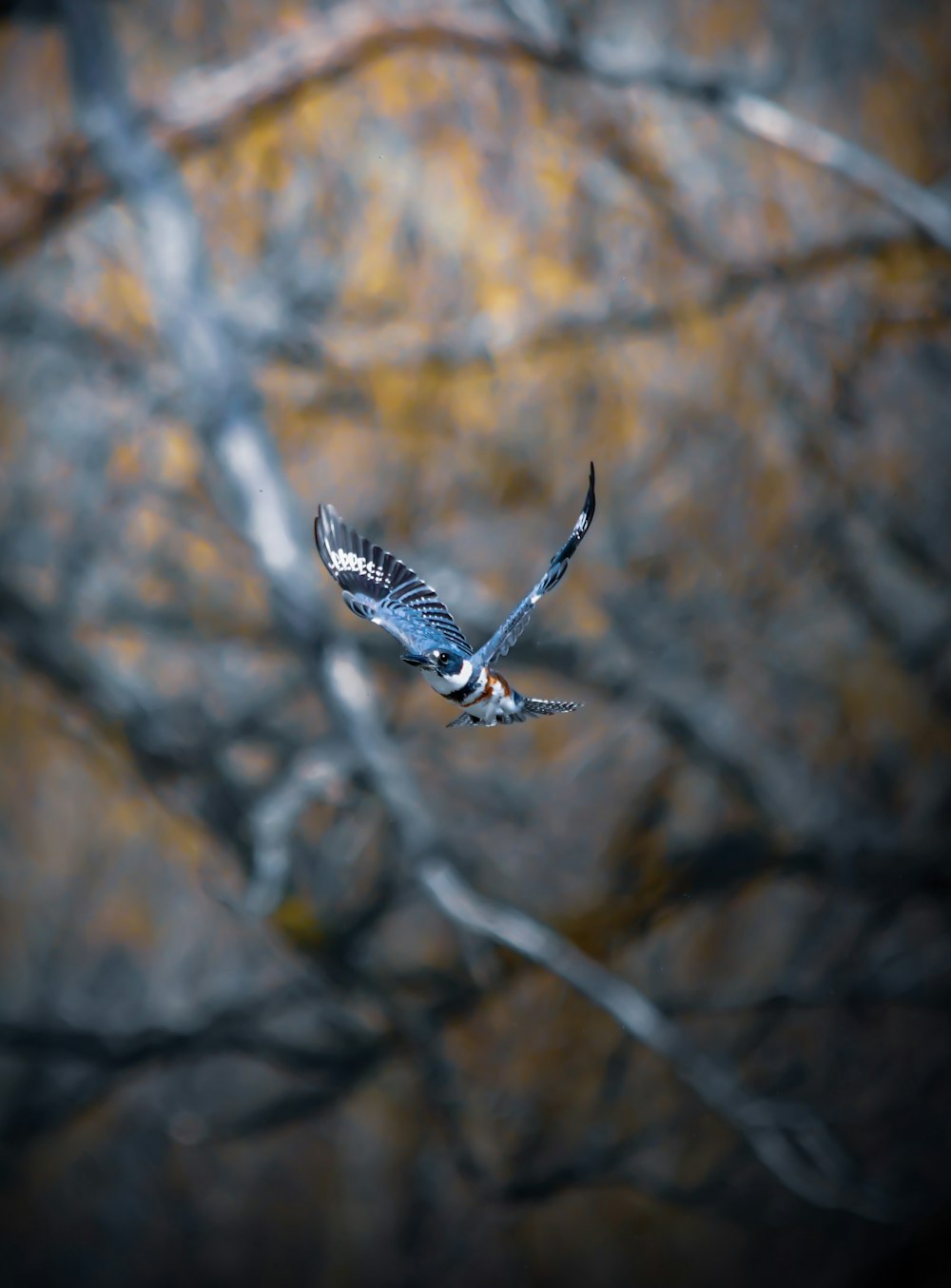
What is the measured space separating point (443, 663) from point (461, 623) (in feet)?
1.75

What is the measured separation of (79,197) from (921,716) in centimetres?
130

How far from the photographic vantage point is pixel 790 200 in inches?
53.6

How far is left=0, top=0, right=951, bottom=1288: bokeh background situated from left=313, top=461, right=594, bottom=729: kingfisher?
341 mm

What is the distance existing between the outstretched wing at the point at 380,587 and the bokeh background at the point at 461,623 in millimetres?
329

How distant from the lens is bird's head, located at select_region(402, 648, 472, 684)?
2.54ft

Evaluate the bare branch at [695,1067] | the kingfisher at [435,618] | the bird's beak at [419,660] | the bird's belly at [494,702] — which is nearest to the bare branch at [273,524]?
the bare branch at [695,1067]

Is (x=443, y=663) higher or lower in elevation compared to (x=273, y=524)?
lower

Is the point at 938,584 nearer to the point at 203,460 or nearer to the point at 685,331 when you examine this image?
the point at 685,331

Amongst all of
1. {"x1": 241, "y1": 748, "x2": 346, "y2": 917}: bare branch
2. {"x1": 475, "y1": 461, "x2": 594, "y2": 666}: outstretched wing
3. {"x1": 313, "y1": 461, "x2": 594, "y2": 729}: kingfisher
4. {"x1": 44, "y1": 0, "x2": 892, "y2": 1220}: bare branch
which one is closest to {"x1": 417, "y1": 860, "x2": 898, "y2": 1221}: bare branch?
{"x1": 44, "y1": 0, "x2": 892, "y2": 1220}: bare branch

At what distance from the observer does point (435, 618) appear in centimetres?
98

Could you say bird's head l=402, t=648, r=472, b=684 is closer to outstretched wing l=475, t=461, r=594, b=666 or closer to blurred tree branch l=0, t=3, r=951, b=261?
outstretched wing l=475, t=461, r=594, b=666

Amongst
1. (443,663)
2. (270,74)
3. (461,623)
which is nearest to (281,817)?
(461,623)

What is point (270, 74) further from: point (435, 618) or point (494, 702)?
point (494, 702)

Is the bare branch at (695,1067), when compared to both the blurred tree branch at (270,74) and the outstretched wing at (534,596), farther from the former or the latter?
the blurred tree branch at (270,74)
